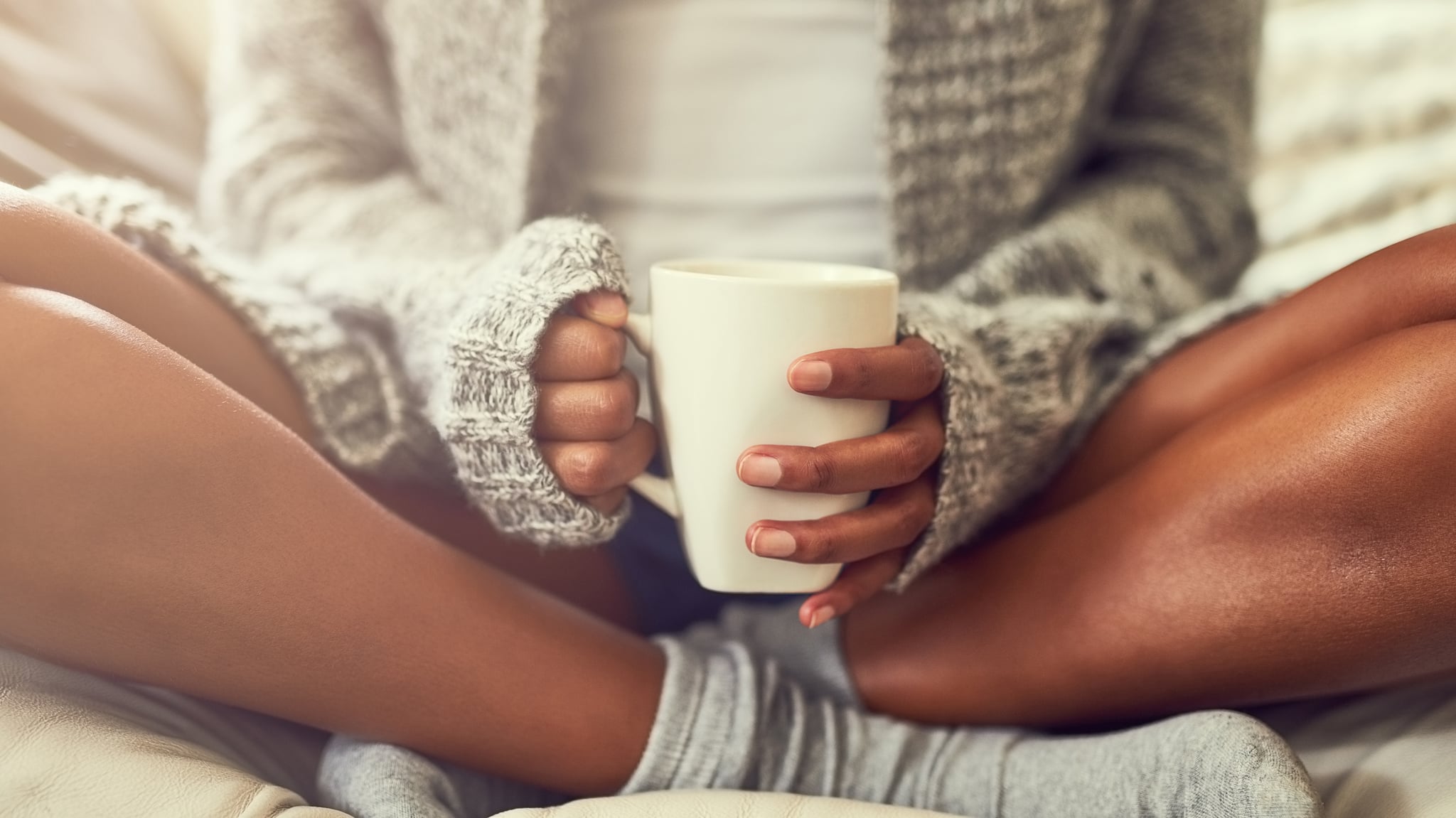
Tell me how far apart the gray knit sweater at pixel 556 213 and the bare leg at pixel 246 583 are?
0.05 metres

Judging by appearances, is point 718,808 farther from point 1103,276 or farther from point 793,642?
point 1103,276

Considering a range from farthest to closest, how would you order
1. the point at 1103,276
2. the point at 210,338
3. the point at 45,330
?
the point at 1103,276 < the point at 210,338 < the point at 45,330

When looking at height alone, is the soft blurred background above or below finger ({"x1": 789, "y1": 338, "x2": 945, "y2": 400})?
above

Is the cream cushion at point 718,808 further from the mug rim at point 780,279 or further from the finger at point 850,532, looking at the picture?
the mug rim at point 780,279

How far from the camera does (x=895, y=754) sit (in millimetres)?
457

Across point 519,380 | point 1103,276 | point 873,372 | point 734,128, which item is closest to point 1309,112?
point 1103,276

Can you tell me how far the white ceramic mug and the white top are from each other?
0.76ft

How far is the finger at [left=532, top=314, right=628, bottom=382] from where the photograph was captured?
38cm

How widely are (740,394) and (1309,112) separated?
0.64 m

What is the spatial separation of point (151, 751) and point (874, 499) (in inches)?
12.4

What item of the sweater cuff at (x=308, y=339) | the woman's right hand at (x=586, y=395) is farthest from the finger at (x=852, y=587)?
the sweater cuff at (x=308, y=339)

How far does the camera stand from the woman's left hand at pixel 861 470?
0.36 meters

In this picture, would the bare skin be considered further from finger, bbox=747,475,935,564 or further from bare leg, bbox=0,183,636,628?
finger, bbox=747,475,935,564

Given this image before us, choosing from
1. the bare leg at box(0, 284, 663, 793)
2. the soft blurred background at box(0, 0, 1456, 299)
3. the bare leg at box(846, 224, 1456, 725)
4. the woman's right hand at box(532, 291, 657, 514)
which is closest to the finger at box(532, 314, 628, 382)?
the woman's right hand at box(532, 291, 657, 514)
